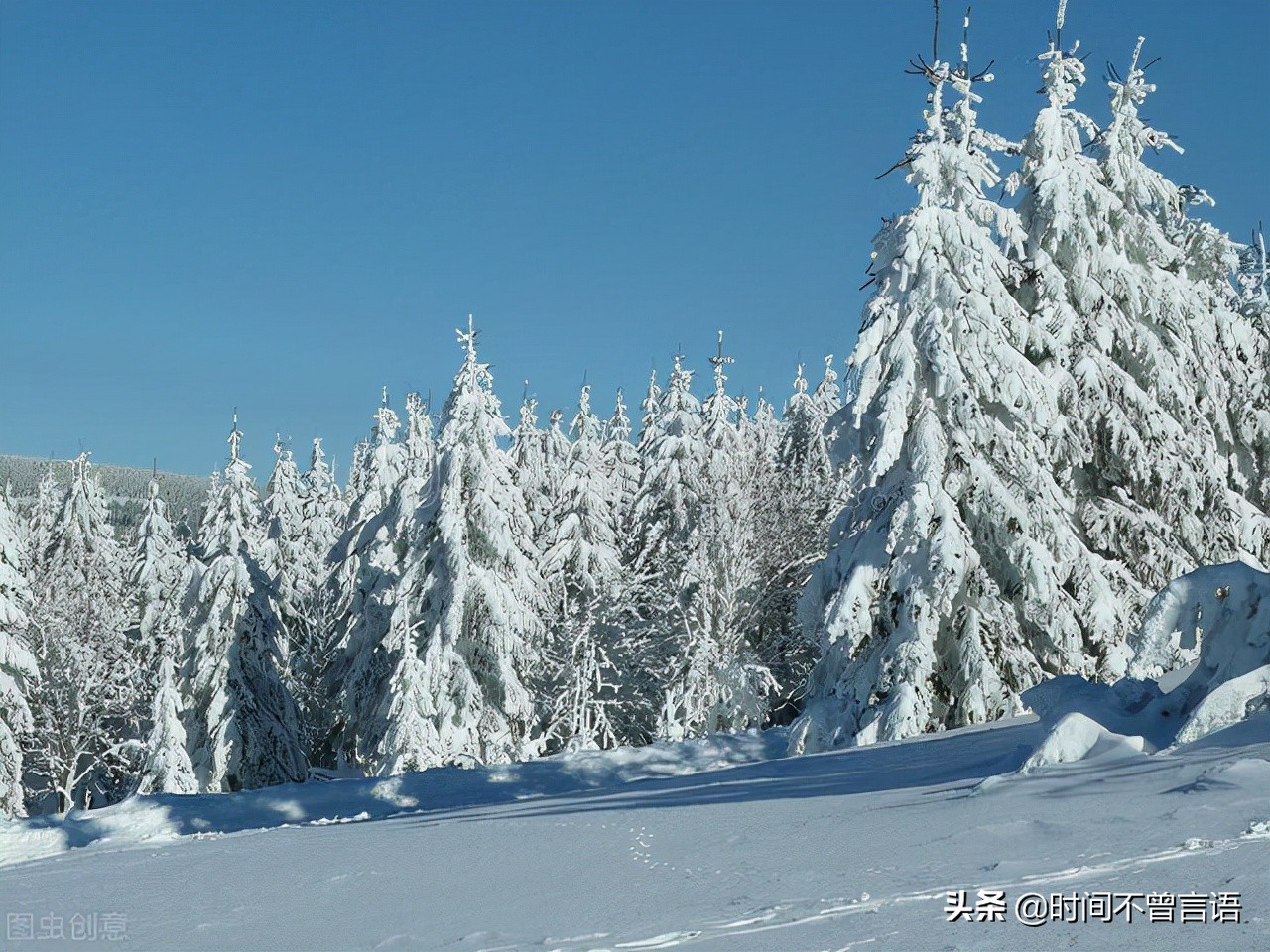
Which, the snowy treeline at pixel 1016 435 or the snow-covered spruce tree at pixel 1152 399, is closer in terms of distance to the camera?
the snowy treeline at pixel 1016 435

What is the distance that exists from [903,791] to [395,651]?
70.1ft

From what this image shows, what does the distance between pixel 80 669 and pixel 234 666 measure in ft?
31.9

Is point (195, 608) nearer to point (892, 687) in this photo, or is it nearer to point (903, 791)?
point (892, 687)

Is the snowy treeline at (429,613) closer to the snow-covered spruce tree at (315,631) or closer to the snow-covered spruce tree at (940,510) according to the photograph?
the snow-covered spruce tree at (315,631)

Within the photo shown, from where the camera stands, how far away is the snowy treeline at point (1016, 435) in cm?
1606

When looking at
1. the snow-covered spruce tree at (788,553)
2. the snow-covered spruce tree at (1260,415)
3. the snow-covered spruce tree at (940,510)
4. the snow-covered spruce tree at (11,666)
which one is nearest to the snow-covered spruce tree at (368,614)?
the snow-covered spruce tree at (11,666)

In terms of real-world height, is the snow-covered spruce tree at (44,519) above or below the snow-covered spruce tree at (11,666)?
above

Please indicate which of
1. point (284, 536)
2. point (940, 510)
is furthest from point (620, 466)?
point (940, 510)

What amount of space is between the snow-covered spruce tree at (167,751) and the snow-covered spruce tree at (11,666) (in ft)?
8.94

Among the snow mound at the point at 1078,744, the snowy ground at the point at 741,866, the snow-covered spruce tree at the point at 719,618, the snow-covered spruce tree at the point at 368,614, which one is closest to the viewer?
the snowy ground at the point at 741,866

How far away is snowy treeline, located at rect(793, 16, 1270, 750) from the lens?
16.1 meters

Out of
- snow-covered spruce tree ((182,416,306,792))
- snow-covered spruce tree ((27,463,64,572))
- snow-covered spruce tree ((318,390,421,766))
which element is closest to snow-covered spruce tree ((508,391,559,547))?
snow-covered spruce tree ((318,390,421,766))

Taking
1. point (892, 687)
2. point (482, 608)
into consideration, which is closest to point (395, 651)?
point (482, 608)

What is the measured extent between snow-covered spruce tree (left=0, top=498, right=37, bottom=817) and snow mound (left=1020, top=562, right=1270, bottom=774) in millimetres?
23550
